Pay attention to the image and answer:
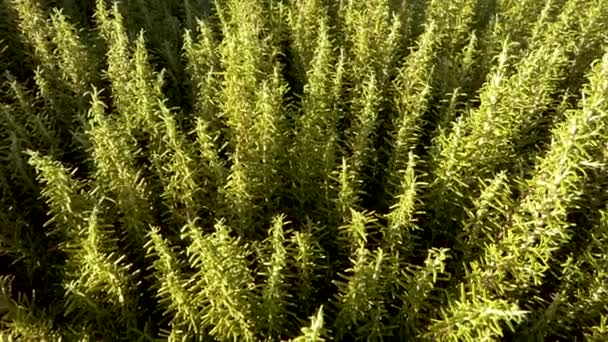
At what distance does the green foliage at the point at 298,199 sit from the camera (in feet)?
6.16

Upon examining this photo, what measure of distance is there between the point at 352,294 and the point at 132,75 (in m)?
1.57

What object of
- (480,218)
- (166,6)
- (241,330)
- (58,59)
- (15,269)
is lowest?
(15,269)

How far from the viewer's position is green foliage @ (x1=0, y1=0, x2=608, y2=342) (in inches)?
73.9

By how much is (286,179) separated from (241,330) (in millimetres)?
866

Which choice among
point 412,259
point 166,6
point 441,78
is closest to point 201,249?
point 412,259

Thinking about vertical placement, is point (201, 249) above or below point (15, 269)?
above

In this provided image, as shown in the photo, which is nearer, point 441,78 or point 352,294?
point 352,294

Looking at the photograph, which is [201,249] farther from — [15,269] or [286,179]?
[15,269]

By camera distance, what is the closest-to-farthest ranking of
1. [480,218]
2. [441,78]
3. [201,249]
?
[201,249] < [480,218] < [441,78]

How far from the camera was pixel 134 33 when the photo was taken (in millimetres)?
3254

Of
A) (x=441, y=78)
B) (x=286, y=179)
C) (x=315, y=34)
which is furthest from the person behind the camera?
(x=315, y=34)

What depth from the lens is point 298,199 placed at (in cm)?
240

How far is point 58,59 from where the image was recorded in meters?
2.93

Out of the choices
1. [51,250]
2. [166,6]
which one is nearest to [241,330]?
[51,250]
